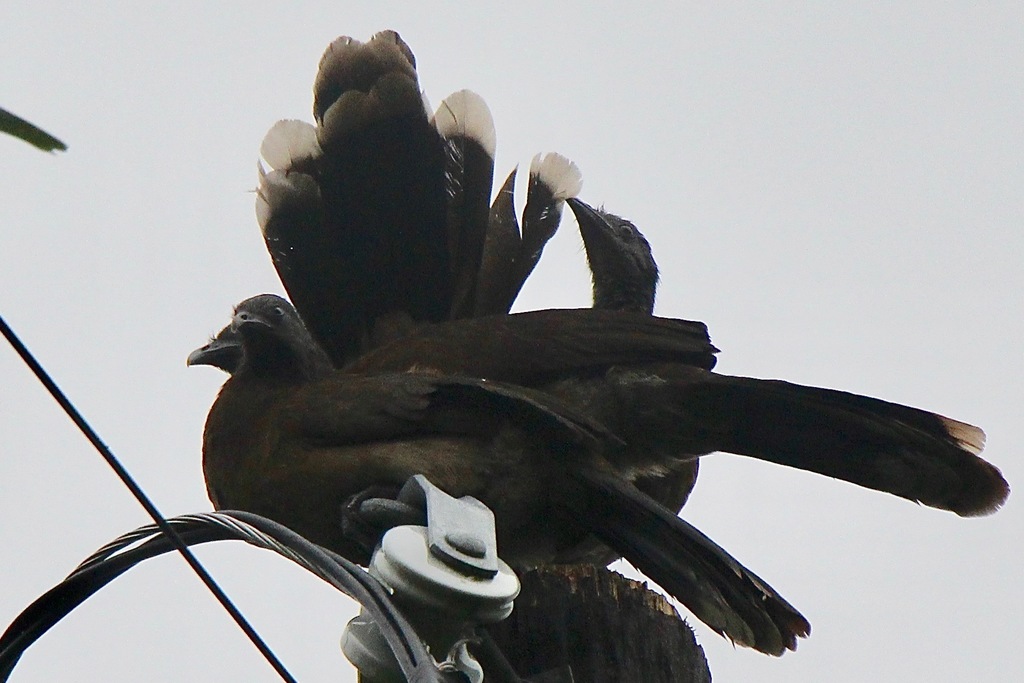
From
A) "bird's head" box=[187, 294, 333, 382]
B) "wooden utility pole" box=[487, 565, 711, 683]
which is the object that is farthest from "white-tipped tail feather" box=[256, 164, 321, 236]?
"wooden utility pole" box=[487, 565, 711, 683]

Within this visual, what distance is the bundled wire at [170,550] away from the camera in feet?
7.23

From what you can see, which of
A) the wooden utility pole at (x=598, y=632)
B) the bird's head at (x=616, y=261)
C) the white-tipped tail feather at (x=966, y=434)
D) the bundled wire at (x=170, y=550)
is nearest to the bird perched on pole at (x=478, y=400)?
the white-tipped tail feather at (x=966, y=434)

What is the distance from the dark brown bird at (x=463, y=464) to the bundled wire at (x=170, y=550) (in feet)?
4.19

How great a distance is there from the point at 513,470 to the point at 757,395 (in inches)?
28.7

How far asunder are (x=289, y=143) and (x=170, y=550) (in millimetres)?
2726

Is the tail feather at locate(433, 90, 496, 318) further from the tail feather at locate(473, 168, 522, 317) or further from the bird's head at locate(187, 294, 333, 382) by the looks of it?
the bird's head at locate(187, 294, 333, 382)

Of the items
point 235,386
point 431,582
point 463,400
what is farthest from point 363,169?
point 431,582

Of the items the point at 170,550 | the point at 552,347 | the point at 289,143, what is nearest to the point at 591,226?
the point at 289,143

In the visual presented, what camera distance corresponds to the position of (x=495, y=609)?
2420 millimetres

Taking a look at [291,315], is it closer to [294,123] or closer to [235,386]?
[235,386]

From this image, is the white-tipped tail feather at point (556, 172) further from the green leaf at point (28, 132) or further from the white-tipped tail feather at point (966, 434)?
the green leaf at point (28, 132)

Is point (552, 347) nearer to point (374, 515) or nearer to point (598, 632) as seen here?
point (374, 515)

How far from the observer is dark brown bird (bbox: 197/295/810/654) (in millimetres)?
3666

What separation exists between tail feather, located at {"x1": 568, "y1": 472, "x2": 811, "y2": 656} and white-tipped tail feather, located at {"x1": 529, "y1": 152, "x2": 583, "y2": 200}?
5.87ft
